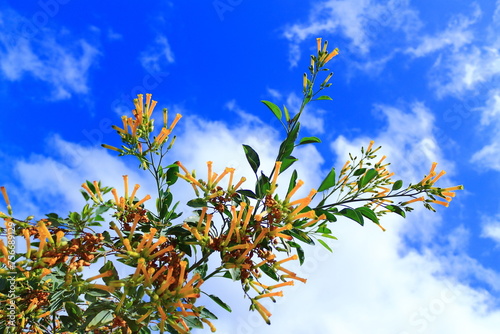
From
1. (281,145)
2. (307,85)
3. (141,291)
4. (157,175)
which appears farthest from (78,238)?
(307,85)

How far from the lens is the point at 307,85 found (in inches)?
125

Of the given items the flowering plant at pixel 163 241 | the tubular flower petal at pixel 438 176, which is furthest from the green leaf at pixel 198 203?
the tubular flower petal at pixel 438 176

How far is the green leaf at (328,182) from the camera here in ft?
9.61

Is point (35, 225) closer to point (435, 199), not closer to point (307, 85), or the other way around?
point (307, 85)

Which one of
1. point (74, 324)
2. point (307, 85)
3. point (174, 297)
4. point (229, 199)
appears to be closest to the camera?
point (174, 297)

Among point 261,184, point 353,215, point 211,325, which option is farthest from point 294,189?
point 211,325

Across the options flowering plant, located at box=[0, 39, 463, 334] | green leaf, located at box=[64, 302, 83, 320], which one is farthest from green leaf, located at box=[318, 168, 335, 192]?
green leaf, located at box=[64, 302, 83, 320]

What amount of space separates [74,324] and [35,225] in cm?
71

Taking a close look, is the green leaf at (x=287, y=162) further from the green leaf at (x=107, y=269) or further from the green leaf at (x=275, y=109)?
the green leaf at (x=107, y=269)

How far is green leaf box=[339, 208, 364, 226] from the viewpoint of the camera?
2890 millimetres

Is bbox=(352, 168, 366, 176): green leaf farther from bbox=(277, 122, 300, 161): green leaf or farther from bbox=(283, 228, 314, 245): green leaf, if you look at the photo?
bbox=(283, 228, 314, 245): green leaf

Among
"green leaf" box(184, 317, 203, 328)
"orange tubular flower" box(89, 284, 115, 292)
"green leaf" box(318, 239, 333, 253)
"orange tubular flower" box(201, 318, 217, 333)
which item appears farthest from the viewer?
"green leaf" box(318, 239, 333, 253)

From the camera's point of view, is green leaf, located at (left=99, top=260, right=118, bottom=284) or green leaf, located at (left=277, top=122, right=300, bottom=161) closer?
green leaf, located at (left=99, top=260, right=118, bottom=284)

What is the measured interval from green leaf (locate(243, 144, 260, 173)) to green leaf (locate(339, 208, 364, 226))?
58cm
